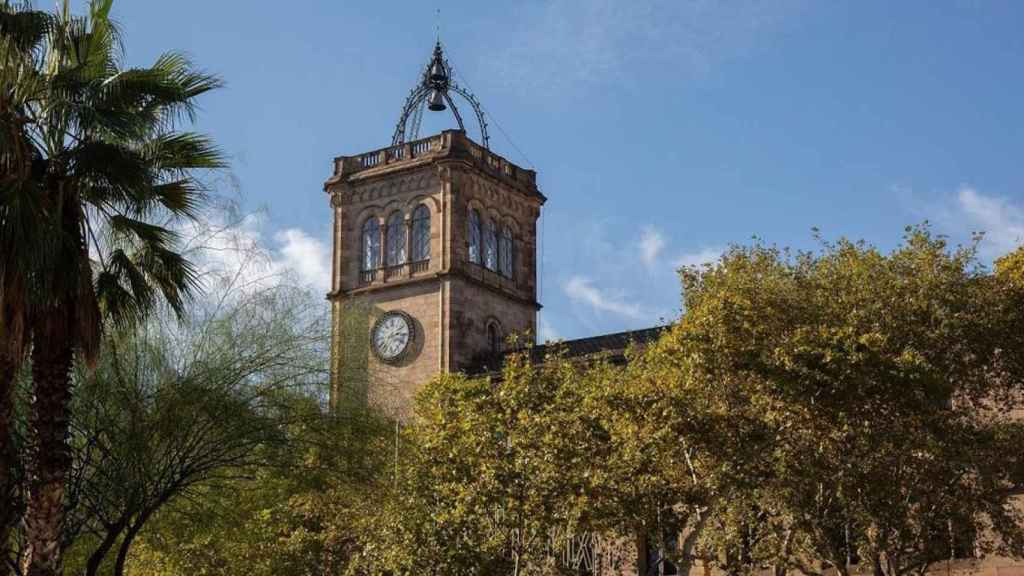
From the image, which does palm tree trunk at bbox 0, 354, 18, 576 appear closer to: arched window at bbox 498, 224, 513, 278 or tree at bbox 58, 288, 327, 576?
tree at bbox 58, 288, 327, 576

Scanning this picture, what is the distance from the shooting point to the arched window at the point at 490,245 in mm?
66750

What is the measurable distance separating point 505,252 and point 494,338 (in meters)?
4.72

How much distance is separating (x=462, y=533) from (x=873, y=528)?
31.8ft

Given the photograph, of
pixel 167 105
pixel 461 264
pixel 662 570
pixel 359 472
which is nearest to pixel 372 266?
pixel 461 264

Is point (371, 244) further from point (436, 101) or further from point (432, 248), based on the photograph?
point (436, 101)

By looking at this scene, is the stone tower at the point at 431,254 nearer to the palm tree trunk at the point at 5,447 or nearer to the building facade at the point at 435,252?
the building facade at the point at 435,252

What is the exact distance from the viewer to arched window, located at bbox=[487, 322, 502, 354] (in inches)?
2571

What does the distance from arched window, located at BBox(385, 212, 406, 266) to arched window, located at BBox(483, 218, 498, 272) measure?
145 inches

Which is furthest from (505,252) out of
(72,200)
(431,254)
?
(72,200)

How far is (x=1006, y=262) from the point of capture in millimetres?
34438

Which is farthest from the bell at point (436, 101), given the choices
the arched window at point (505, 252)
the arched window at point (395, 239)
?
the arched window at point (505, 252)

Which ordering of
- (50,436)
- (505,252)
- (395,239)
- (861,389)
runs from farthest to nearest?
(505,252) → (395,239) → (861,389) → (50,436)

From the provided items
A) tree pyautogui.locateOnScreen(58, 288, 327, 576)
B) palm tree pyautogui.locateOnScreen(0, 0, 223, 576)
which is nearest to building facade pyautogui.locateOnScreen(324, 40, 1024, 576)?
tree pyautogui.locateOnScreen(58, 288, 327, 576)

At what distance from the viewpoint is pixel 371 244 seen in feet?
219
